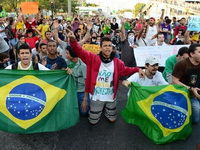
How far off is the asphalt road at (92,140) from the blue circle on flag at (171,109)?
0.37 metres

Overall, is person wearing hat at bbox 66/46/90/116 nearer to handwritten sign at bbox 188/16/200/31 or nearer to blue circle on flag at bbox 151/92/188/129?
blue circle on flag at bbox 151/92/188/129

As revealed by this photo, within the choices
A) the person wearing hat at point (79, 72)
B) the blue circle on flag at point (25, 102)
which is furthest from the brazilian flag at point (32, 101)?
the person wearing hat at point (79, 72)

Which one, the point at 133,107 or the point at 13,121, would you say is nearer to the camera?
the point at 13,121

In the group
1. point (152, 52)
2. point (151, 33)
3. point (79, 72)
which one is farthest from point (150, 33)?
point (79, 72)

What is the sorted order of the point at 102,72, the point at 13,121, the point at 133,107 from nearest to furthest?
1. the point at 13,121
2. the point at 133,107
3. the point at 102,72

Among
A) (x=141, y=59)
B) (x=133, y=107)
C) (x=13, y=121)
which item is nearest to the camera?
(x=13, y=121)

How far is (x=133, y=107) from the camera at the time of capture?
3.46 m

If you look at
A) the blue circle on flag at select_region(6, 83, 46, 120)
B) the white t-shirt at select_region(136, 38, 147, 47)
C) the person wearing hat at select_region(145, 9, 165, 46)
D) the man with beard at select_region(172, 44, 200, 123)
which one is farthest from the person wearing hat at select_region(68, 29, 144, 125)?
the person wearing hat at select_region(145, 9, 165, 46)

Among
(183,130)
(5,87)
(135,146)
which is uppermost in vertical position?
(5,87)

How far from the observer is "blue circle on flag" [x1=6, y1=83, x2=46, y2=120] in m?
3.24

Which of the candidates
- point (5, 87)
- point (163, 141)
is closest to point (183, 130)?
point (163, 141)

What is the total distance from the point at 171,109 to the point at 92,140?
54.1 inches

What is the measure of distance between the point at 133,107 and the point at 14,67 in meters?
2.09

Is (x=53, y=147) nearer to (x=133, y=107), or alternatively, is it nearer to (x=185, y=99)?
(x=133, y=107)
